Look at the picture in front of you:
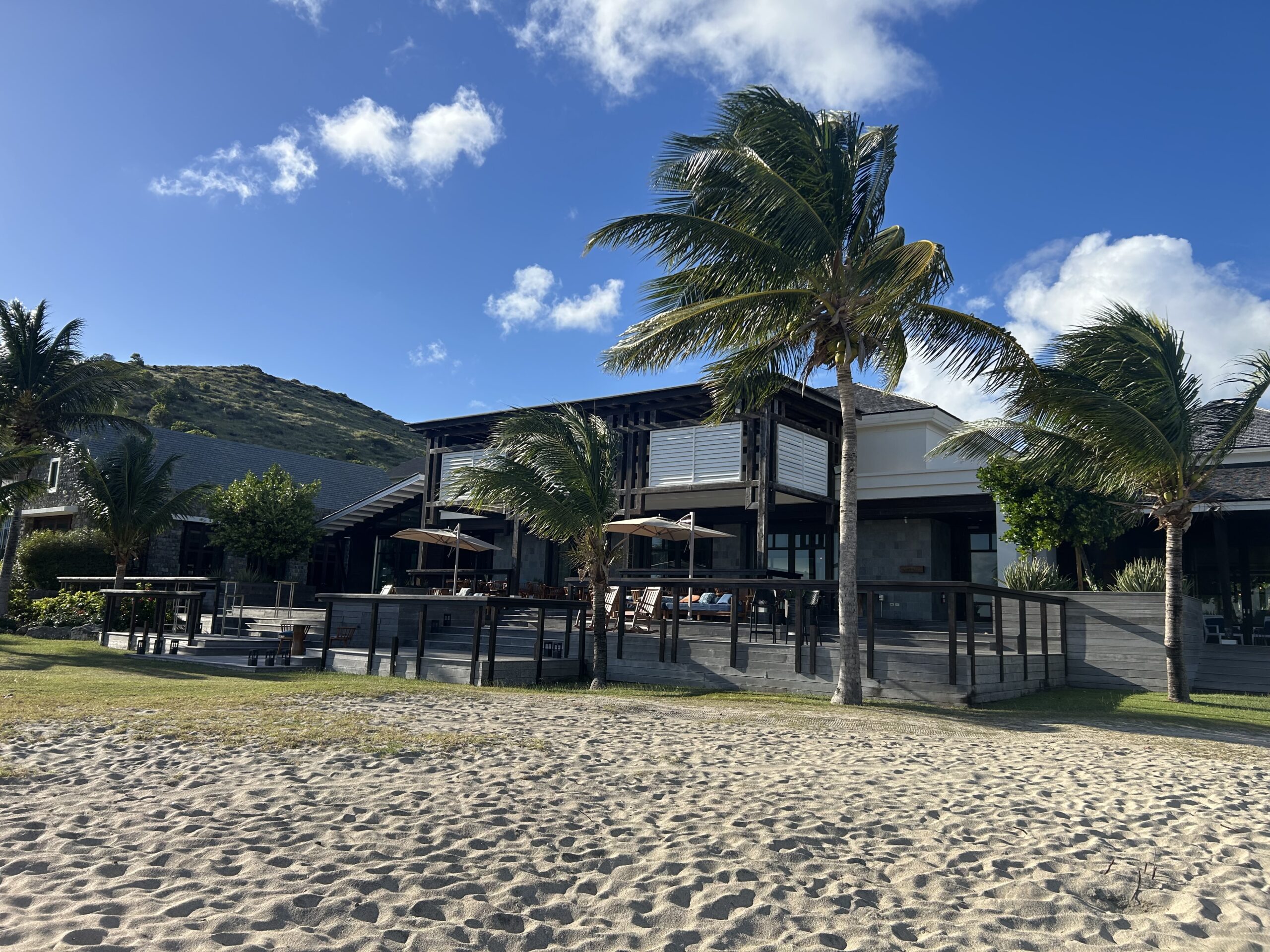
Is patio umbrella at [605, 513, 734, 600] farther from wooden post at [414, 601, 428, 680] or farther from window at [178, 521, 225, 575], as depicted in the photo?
window at [178, 521, 225, 575]

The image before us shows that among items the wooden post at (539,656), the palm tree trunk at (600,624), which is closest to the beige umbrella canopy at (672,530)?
the palm tree trunk at (600,624)

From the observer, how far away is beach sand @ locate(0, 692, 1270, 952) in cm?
356

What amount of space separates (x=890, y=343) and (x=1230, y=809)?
23.5 ft

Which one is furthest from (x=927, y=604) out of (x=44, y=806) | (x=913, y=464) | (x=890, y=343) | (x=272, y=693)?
(x=44, y=806)

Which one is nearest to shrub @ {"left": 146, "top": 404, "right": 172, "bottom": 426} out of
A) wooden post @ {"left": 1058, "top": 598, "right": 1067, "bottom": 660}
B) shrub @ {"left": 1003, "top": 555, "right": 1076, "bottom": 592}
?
shrub @ {"left": 1003, "top": 555, "right": 1076, "bottom": 592}

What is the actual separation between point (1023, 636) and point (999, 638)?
2.80 ft

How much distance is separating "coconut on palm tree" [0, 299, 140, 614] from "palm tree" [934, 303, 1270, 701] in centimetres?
1972

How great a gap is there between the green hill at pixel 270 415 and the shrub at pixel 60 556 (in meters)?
32.3

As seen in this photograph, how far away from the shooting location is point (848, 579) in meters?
11.0

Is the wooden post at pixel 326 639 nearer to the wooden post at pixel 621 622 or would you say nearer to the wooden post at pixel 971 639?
the wooden post at pixel 621 622

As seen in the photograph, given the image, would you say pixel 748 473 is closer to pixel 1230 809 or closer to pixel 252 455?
pixel 1230 809

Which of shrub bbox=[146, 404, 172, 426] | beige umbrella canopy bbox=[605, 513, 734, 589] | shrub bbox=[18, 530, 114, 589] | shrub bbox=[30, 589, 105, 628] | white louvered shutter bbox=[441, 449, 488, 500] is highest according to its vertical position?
shrub bbox=[146, 404, 172, 426]

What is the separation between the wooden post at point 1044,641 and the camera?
1336cm

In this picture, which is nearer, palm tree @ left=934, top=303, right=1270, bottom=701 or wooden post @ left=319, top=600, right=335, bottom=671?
palm tree @ left=934, top=303, right=1270, bottom=701
